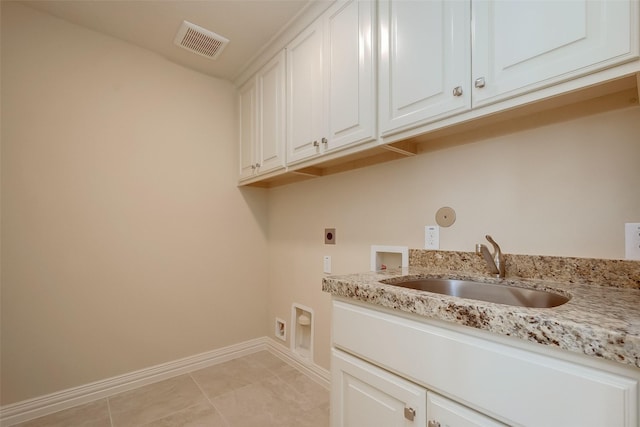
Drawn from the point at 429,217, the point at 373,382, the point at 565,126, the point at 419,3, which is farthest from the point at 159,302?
the point at 565,126

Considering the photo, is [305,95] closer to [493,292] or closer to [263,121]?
[263,121]

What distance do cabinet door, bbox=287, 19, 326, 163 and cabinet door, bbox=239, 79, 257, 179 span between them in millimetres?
500

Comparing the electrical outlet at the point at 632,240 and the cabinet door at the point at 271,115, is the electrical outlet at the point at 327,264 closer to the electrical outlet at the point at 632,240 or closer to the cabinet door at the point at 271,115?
the cabinet door at the point at 271,115

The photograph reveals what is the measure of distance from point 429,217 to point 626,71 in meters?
0.86

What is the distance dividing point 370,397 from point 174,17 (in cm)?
229

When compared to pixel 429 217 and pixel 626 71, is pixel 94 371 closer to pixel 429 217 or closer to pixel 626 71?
pixel 429 217

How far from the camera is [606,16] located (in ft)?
2.47

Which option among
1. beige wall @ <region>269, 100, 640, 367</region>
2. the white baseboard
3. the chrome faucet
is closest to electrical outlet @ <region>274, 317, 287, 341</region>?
the white baseboard

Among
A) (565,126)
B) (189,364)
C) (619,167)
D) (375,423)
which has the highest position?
(565,126)

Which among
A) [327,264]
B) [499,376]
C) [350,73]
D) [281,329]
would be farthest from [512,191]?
[281,329]

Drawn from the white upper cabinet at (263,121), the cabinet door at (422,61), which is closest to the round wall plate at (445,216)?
the cabinet door at (422,61)

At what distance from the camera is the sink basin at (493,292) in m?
0.97

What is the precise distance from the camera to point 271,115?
6.79 ft

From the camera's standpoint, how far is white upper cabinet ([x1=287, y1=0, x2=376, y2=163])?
1.37m
